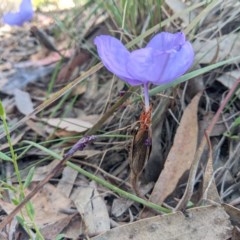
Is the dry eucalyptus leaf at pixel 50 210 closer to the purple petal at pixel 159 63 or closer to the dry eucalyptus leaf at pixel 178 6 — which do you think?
the purple petal at pixel 159 63

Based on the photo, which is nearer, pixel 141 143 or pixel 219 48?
pixel 141 143

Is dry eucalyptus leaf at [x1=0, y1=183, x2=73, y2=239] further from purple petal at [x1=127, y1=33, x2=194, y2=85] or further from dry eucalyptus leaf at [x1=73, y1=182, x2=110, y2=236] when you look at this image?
purple petal at [x1=127, y1=33, x2=194, y2=85]

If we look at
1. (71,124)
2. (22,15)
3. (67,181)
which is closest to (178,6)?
(71,124)

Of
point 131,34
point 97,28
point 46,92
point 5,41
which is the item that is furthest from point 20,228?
point 5,41

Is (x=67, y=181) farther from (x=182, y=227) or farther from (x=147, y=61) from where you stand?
(x=147, y=61)

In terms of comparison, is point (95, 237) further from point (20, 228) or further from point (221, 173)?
point (221, 173)
